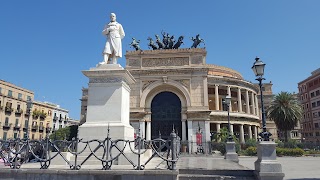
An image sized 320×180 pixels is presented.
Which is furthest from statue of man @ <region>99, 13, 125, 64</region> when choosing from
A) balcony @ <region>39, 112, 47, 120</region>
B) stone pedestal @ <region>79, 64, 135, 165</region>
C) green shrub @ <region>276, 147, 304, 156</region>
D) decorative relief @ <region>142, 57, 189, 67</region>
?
balcony @ <region>39, 112, 47, 120</region>

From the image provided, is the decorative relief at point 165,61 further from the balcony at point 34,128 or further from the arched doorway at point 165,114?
the balcony at point 34,128

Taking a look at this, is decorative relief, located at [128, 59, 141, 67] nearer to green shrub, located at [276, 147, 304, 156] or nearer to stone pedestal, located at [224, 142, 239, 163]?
green shrub, located at [276, 147, 304, 156]

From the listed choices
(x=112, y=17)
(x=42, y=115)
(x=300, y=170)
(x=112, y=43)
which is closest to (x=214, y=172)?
(x=300, y=170)

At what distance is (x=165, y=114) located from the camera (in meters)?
40.6

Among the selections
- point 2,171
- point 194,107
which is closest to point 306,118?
point 194,107

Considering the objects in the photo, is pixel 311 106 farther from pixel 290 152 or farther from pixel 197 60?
pixel 197 60

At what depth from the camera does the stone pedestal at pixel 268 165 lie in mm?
8117

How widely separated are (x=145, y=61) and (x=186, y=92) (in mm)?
8800

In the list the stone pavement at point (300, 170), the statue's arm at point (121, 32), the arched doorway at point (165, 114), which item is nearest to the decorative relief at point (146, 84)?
the arched doorway at point (165, 114)

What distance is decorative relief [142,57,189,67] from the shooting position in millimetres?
40938

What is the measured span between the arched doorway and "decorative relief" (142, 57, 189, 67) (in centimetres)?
490

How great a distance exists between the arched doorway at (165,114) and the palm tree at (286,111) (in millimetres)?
17270

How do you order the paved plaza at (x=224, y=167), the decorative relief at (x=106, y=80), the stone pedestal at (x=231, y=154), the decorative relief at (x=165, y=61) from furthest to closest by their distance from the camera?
the decorative relief at (x=165, y=61)
the stone pedestal at (x=231, y=154)
the decorative relief at (x=106, y=80)
the paved plaza at (x=224, y=167)

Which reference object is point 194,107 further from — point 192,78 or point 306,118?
point 306,118
